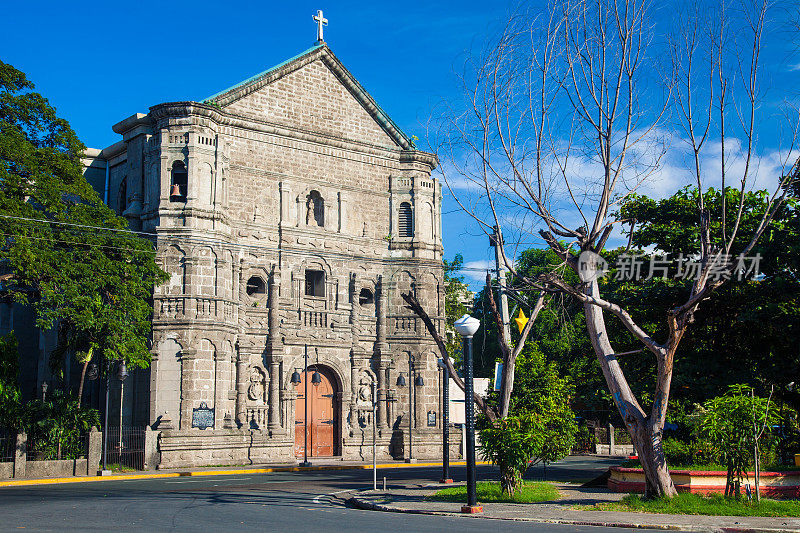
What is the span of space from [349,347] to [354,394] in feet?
6.54

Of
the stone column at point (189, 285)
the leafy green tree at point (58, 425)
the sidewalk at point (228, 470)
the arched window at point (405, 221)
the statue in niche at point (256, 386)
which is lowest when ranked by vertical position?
the sidewalk at point (228, 470)

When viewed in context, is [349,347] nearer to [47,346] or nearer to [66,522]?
[47,346]

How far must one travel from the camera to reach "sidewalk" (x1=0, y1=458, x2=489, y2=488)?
24.5 meters

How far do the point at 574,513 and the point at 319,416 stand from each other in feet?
66.3

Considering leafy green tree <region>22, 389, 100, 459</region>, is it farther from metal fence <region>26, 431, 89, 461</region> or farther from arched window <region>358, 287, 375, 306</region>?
arched window <region>358, 287, 375, 306</region>

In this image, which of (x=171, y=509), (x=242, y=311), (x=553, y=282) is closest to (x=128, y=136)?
(x=242, y=311)

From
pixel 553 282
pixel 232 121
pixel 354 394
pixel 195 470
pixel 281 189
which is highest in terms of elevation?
pixel 232 121

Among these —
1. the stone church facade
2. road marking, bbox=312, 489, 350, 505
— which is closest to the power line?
the stone church facade

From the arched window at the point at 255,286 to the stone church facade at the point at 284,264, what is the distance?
6cm

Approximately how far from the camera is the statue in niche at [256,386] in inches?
1284

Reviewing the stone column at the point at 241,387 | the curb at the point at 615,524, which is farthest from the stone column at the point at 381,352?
the curb at the point at 615,524

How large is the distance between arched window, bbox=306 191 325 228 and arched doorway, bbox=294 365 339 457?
617 cm

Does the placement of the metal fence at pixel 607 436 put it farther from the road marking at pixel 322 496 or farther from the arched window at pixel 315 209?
the road marking at pixel 322 496

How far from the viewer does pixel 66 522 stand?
13992 millimetres
